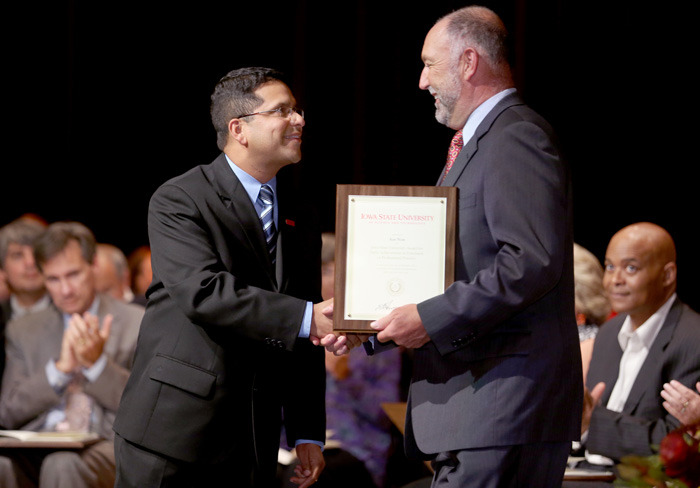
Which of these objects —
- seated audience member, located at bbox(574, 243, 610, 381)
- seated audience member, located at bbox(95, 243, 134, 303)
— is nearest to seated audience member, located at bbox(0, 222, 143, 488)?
seated audience member, located at bbox(95, 243, 134, 303)

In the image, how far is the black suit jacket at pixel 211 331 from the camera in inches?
97.8

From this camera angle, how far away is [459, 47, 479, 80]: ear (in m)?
2.44

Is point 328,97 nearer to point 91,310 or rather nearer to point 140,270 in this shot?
point 140,270

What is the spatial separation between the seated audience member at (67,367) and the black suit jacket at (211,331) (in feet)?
5.76

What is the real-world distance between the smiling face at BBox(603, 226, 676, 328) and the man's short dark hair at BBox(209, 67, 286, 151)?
2.08m

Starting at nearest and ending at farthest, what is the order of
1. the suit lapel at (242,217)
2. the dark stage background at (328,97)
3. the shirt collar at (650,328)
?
the suit lapel at (242,217) < the shirt collar at (650,328) < the dark stage background at (328,97)

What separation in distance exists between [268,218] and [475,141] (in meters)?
0.71

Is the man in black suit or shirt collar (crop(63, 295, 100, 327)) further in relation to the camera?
shirt collar (crop(63, 295, 100, 327))

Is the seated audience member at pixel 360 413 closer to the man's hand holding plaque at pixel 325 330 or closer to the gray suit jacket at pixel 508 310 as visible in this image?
the man's hand holding plaque at pixel 325 330

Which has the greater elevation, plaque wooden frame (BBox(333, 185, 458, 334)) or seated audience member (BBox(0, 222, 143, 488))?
plaque wooden frame (BBox(333, 185, 458, 334))

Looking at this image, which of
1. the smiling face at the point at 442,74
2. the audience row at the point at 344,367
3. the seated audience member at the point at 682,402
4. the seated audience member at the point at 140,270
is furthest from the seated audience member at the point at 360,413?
the seated audience member at the point at 140,270

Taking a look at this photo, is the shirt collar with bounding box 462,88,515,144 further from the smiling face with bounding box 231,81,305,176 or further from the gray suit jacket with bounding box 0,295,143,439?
the gray suit jacket with bounding box 0,295,143,439

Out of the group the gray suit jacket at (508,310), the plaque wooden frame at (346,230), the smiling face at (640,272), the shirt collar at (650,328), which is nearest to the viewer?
the gray suit jacket at (508,310)

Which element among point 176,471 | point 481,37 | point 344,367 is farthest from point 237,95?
point 344,367
